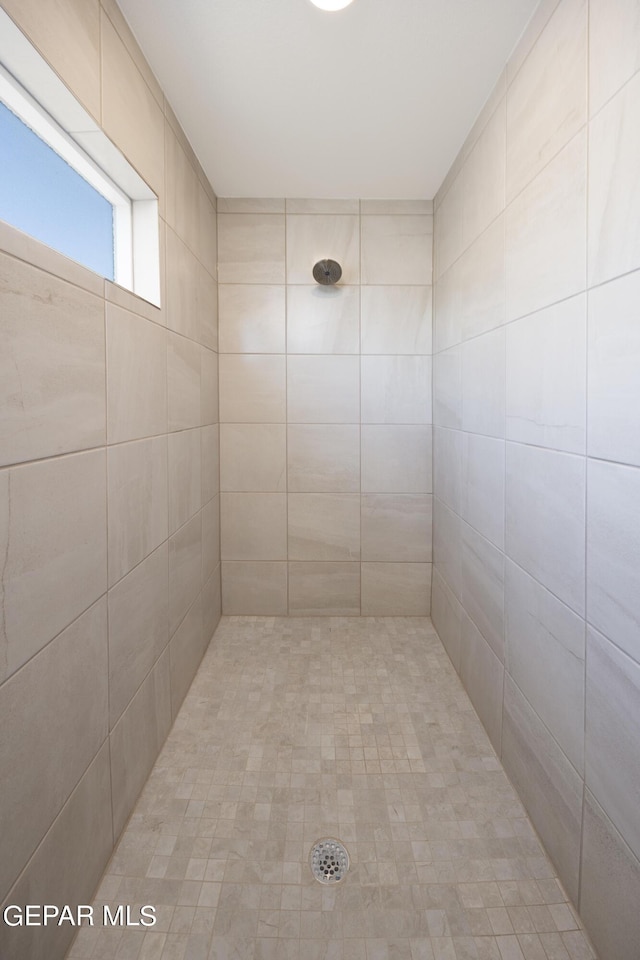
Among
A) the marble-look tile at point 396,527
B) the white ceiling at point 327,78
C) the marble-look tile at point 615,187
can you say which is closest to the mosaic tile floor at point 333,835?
the marble-look tile at point 396,527

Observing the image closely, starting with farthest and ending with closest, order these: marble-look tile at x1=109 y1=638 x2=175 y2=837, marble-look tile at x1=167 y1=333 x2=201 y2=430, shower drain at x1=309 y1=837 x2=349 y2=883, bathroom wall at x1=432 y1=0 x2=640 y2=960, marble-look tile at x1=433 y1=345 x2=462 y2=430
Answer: marble-look tile at x1=433 y1=345 x2=462 y2=430 → marble-look tile at x1=167 y1=333 x2=201 y2=430 → marble-look tile at x1=109 y1=638 x2=175 y2=837 → shower drain at x1=309 y1=837 x2=349 y2=883 → bathroom wall at x1=432 y1=0 x2=640 y2=960

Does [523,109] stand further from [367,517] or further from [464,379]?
Result: [367,517]

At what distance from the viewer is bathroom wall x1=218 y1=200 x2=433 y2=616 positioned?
2.89 metres

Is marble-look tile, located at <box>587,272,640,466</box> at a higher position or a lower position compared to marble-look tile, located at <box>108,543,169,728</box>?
higher

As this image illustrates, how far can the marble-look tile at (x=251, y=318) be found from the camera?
290cm

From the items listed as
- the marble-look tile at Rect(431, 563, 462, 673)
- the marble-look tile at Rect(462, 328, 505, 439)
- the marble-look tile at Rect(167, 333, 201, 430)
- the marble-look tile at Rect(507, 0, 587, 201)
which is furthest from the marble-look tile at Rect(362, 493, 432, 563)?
the marble-look tile at Rect(507, 0, 587, 201)

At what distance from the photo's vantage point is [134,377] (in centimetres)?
160

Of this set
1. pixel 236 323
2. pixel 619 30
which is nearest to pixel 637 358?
pixel 619 30

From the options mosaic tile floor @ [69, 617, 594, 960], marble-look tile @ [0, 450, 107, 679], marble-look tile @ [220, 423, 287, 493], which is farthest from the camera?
marble-look tile @ [220, 423, 287, 493]

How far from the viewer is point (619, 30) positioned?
1078 mm

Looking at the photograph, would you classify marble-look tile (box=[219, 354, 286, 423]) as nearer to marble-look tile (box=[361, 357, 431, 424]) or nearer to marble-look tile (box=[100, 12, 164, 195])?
marble-look tile (box=[361, 357, 431, 424])

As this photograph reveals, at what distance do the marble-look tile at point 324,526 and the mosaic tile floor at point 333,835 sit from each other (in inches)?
32.6

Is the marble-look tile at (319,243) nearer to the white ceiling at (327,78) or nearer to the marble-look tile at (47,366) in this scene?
the white ceiling at (327,78)

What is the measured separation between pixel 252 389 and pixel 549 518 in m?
1.93
